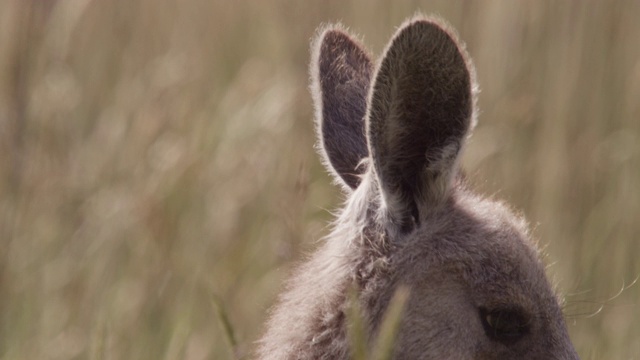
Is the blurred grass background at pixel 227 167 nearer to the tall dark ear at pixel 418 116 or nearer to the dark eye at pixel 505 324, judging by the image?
the tall dark ear at pixel 418 116

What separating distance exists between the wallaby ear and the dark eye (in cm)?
78

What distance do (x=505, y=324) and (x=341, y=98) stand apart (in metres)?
1.21

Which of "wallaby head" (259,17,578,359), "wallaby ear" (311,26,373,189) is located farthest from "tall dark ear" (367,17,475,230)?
"wallaby ear" (311,26,373,189)

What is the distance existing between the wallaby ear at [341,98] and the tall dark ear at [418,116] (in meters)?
0.38

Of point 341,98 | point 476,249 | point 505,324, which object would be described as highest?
point 341,98

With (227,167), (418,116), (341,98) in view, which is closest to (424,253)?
(418,116)

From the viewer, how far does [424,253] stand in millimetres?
4086

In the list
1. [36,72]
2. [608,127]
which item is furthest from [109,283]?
[608,127]

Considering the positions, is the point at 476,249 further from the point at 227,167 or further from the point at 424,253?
the point at 227,167

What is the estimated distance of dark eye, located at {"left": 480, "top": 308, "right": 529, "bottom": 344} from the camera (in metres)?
3.98

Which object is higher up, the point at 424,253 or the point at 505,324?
the point at 424,253

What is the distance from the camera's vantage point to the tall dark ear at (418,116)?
3801 millimetres

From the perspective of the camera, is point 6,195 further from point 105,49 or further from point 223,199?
point 105,49

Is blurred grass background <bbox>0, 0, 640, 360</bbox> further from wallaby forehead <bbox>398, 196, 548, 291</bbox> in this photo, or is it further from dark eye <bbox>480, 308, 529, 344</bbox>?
dark eye <bbox>480, 308, 529, 344</bbox>
